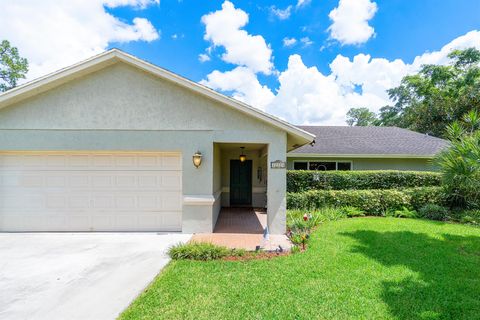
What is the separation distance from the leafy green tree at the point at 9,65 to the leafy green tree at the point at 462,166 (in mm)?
35136

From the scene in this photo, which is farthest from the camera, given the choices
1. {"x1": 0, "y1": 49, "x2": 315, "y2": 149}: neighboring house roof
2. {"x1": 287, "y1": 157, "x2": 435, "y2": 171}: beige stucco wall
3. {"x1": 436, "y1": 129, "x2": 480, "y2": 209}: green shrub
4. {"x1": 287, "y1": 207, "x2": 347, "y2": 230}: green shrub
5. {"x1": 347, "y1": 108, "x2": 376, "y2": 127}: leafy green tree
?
{"x1": 347, "y1": 108, "x2": 376, "y2": 127}: leafy green tree

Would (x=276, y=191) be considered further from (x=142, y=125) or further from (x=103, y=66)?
(x=103, y=66)

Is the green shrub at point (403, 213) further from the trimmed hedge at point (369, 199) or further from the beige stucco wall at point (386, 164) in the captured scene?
the beige stucco wall at point (386, 164)

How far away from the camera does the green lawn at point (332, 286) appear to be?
10.7 ft

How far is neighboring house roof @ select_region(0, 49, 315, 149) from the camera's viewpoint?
6508mm

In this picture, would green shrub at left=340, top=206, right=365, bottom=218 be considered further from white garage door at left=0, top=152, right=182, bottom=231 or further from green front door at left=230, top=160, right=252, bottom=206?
white garage door at left=0, top=152, right=182, bottom=231

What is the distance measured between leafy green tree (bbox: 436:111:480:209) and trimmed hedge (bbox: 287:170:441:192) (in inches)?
44.5

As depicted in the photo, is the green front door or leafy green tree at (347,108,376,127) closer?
the green front door

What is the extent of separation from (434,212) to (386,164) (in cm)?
438

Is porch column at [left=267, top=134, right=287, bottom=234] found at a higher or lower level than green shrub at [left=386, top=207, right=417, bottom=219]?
higher

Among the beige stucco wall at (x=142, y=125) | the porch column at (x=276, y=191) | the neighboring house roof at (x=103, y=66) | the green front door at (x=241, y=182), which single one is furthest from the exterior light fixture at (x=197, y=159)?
the green front door at (x=241, y=182)

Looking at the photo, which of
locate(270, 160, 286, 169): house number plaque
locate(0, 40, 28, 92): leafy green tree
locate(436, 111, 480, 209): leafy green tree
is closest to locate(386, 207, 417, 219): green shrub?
locate(436, 111, 480, 209): leafy green tree

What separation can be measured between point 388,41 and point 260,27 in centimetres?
846

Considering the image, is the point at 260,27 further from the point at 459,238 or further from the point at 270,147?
the point at 459,238
